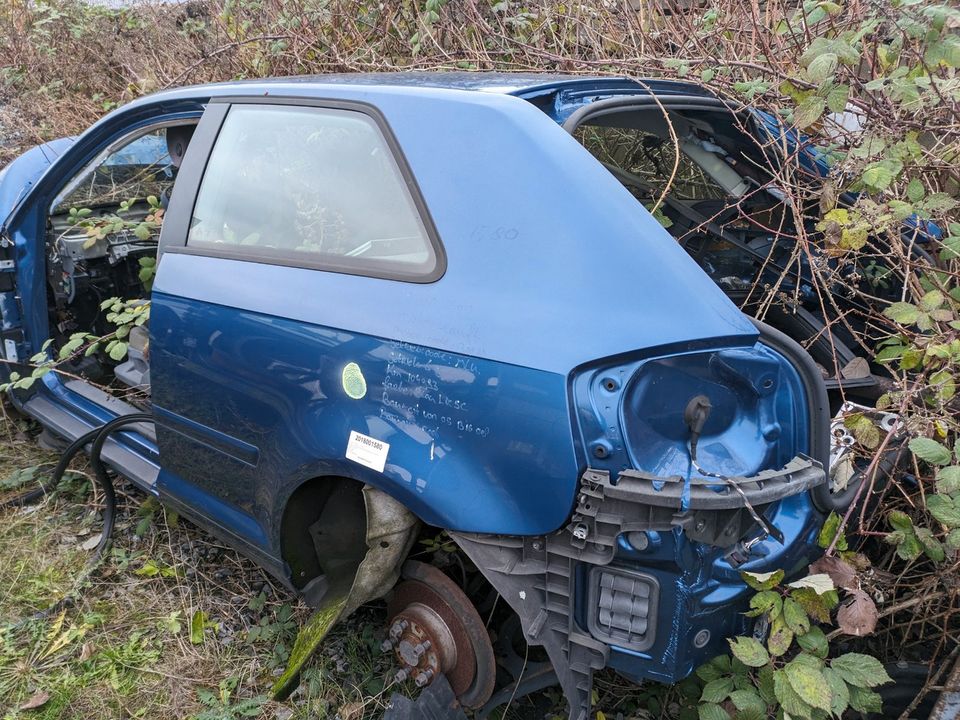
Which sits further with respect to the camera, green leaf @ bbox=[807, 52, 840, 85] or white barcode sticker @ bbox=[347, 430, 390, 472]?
green leaf @ bbox=[807, 52, 840, 85]

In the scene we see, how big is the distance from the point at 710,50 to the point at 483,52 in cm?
132

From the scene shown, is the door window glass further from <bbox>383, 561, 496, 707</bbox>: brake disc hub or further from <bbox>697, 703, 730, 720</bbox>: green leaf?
<bbox>697, 703, 730, 720</bbox>: green leaf

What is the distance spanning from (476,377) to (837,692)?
41.3 inches

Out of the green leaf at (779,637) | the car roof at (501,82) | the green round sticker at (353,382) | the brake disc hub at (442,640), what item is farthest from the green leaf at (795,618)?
the car roof at (501,82)

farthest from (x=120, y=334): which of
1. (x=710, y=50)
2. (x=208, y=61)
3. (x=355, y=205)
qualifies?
(x=208, y=61)

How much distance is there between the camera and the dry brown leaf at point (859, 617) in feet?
5.71

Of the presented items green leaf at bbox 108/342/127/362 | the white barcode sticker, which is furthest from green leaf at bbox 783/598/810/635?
green leaf at bbox 108/342/127/362

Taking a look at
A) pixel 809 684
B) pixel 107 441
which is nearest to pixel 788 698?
pixel 809 684

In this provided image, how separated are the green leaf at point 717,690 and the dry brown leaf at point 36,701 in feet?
6.48

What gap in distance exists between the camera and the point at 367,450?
1856 millimetres

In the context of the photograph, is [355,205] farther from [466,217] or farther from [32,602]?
[32,602]

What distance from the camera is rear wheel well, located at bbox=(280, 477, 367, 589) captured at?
220 centimetres

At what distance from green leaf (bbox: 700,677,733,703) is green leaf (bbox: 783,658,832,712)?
5.4 inches

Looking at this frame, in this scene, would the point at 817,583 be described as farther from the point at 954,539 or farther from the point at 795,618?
the point at 954,539
